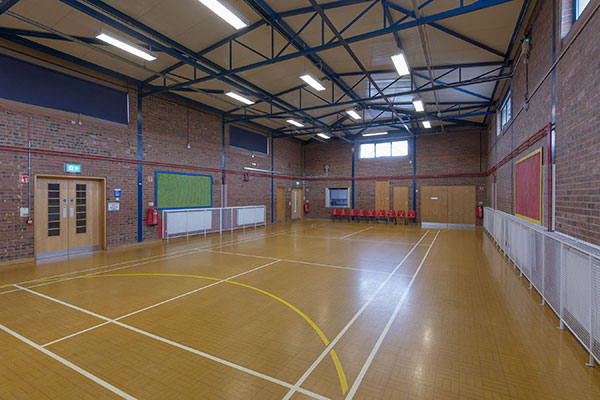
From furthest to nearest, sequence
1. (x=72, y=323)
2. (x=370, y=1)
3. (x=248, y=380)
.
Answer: (x=370, y=1), (x=72, y=323), (x=248, y=380)

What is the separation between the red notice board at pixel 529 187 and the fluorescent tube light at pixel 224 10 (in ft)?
22.8

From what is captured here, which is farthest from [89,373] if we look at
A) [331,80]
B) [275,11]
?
[331,80]

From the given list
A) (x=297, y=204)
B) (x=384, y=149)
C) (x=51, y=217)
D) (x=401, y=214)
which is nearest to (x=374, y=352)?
(x=51, y=217)

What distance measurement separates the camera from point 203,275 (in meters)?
6.74

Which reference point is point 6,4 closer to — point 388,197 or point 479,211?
point 388,197

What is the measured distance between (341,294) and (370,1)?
264 inches

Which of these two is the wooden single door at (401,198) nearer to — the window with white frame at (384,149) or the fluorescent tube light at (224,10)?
the window with white frame at (384,149)

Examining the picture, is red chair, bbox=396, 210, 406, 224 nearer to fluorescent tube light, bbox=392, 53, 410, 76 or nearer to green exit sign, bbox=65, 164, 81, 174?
fluorescent tube light, bbox=392, 53, 410, 76

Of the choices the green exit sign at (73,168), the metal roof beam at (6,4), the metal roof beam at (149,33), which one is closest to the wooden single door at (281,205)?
the metal roof beam at (149,33)

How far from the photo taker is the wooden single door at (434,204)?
57.8 ft

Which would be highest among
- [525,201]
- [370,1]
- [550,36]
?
[370,1]

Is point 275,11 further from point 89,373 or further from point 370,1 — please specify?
point 89,373

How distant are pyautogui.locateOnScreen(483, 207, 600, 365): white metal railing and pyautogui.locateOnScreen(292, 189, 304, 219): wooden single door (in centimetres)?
1608

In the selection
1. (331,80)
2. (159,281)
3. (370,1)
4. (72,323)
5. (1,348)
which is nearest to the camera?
(1,348)
